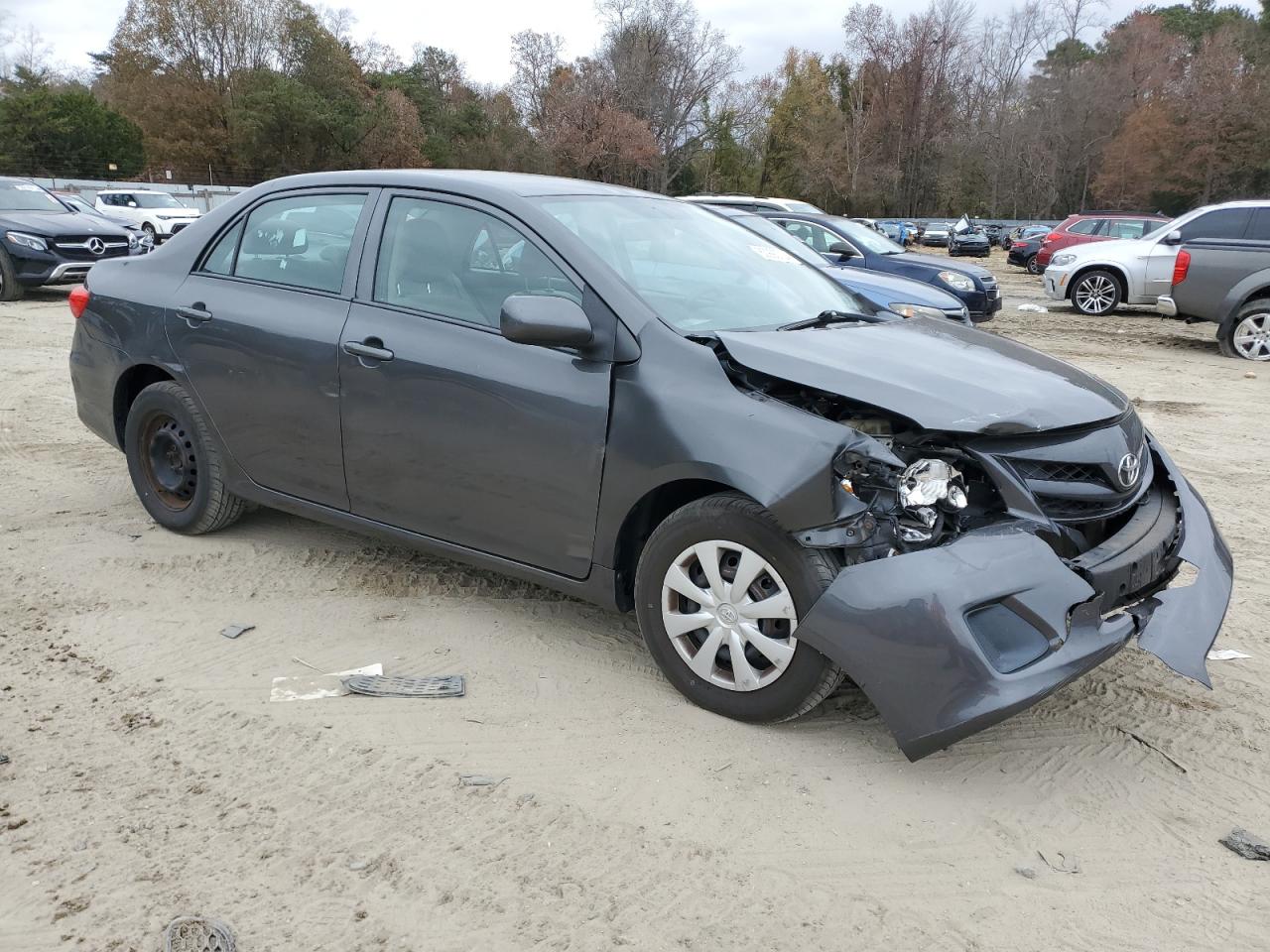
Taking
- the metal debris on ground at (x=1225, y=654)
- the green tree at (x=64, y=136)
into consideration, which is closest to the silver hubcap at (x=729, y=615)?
the metal debris on ground at (x=1225, y=654)

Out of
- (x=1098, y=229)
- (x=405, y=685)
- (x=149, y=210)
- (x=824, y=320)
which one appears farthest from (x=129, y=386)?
(x=149, y=210)

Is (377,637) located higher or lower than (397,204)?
lower

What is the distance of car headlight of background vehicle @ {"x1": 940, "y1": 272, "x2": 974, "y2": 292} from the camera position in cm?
1260

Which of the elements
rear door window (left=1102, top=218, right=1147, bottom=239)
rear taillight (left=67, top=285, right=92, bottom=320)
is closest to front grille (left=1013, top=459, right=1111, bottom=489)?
rear taillight (left=67, top=285, right=92, bottom=320)

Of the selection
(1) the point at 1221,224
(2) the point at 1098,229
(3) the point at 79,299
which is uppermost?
(2) the point at 1098,229

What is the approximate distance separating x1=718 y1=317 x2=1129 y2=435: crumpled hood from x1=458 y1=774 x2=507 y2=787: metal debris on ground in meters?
1.50

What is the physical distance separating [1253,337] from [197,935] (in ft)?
42.1

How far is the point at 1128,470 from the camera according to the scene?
3279 millimetres

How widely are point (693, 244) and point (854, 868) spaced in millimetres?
2488

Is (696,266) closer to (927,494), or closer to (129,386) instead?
(927,494)

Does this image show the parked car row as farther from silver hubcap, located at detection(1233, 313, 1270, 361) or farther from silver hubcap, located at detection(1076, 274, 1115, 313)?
silver hubcap, located at detection(1233, 313, 1270, 361)

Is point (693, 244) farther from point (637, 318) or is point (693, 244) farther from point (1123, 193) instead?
point (1123, 193)

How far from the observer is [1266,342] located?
11.6 meters

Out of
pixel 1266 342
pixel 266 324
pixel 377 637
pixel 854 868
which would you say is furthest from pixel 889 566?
pixel 1266 342
